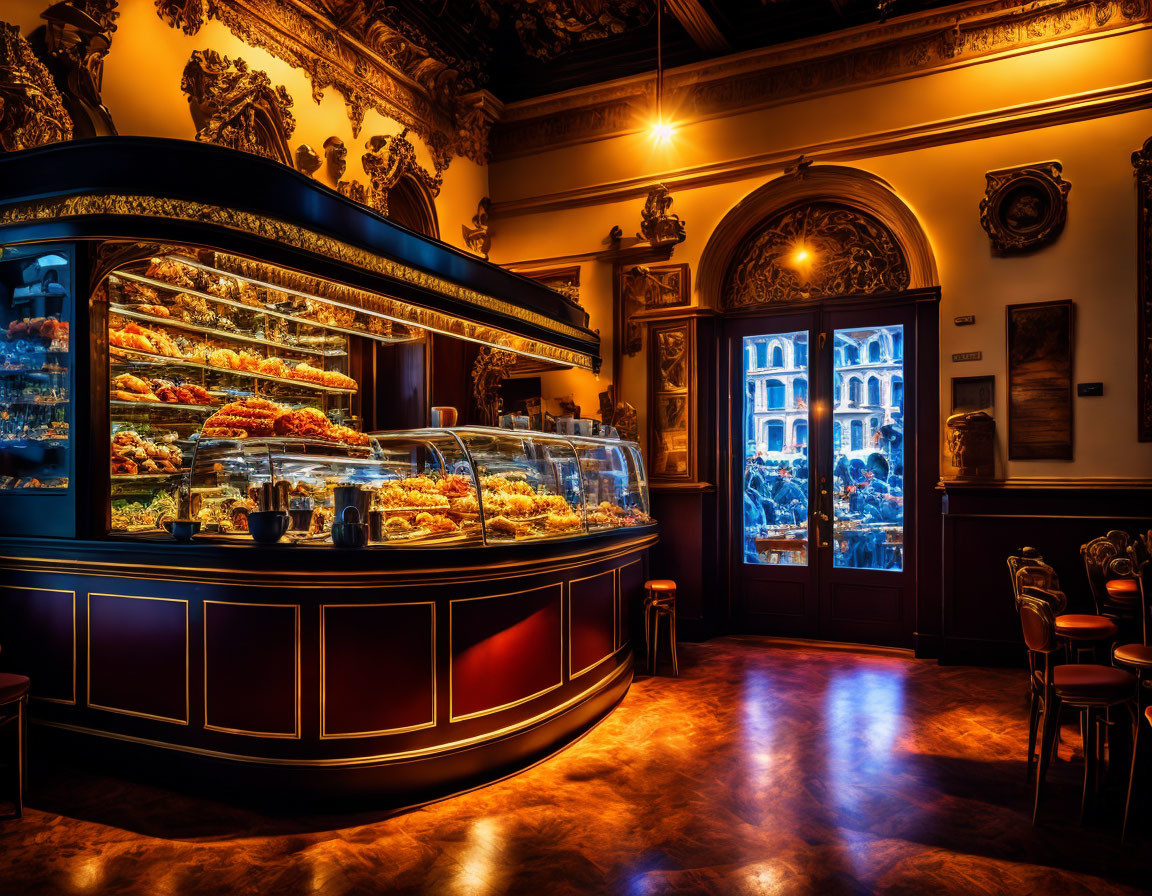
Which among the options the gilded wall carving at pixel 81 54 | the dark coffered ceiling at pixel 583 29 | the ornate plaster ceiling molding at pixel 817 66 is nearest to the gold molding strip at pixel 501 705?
the gilded wall carving at pixel 81 54

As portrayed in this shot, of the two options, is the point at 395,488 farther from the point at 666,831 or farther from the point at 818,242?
the point at 818,242

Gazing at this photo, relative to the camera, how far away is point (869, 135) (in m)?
6.59

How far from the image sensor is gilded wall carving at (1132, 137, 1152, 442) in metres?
5.63

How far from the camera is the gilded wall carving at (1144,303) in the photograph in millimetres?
5629

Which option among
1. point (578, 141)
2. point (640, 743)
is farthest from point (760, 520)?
point (578, 141)

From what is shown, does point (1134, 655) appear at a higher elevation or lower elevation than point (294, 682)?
higher

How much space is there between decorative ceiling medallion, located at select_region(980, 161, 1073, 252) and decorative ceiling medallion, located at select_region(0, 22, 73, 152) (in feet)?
21.1

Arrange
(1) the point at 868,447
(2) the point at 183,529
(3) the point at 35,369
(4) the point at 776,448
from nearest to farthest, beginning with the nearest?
(2) the point at 183,529
(3) the point at 35,369
(1) the point at 868,447
(4) the point at 776,448

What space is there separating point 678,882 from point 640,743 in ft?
4.87

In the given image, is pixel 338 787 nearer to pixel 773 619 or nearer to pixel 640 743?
pixel 640 743

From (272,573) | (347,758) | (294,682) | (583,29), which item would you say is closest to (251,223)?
(272,573)

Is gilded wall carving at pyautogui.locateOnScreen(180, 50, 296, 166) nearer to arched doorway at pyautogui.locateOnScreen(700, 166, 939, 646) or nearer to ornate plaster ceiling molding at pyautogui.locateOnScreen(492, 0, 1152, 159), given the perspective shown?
ornate plaster ceiling molding at pyautogui.locateOnScreen(492, 0, 1152, 159)

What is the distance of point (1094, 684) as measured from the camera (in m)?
3.25

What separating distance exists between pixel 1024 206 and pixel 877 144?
130 centimetres
